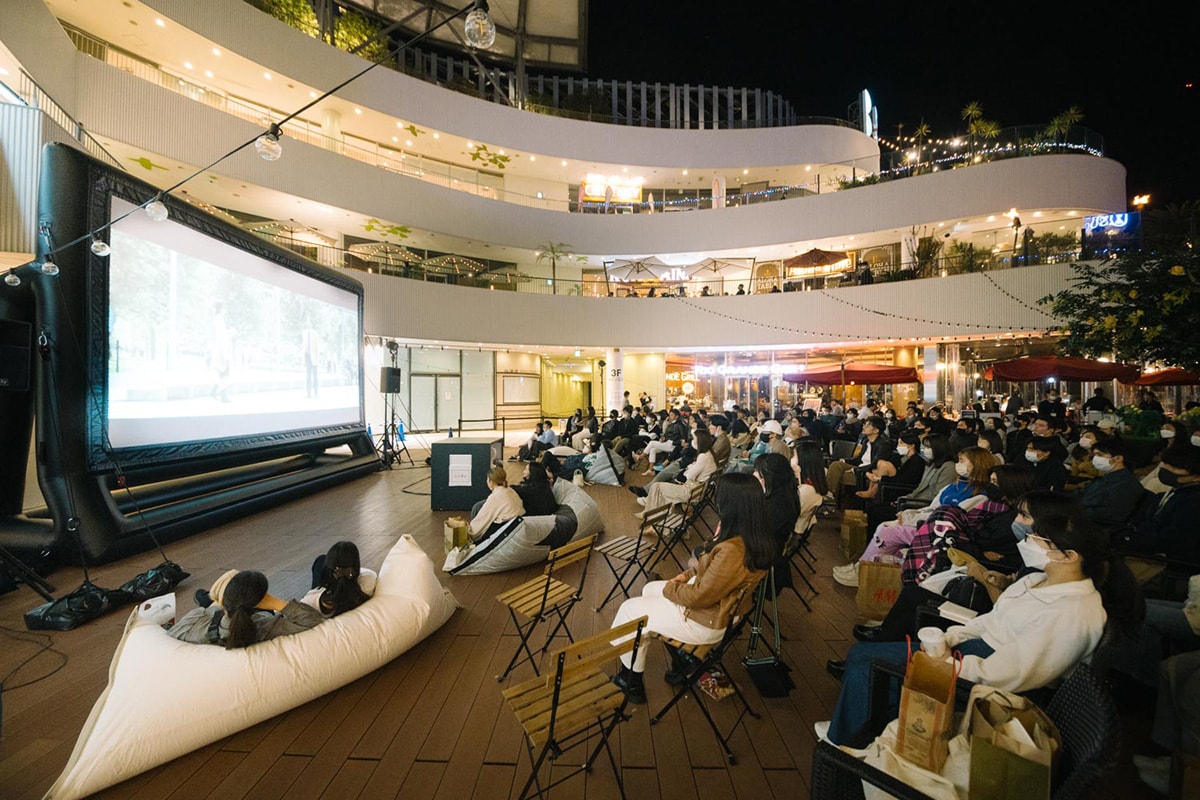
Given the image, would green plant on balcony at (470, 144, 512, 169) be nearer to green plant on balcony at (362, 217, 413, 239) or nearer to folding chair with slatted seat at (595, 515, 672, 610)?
green plant on balcony at (362, 217, 413, 239)

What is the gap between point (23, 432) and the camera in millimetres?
5113

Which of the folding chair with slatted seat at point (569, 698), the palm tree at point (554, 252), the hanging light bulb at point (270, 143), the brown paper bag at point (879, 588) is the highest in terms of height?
the palm tree at point (554, 252)

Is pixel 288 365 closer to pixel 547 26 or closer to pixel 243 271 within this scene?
pixel 243 271

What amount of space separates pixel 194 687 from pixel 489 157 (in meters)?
18.8

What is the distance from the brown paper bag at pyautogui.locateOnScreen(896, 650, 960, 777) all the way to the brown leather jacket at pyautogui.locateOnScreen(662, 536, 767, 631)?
0.90 meters

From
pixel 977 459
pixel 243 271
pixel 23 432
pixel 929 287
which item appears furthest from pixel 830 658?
pixel 929 287

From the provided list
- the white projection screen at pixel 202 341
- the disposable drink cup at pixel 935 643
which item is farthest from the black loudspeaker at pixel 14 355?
the disposable drink cup at pixel 935 643

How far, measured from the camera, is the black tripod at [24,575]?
376 centimetres

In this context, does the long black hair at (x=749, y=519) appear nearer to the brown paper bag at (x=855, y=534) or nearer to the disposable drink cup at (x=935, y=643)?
the disposable drink cup at (x=935, y=643)

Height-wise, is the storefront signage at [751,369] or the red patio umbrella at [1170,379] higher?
the storefront signage at [751,369]

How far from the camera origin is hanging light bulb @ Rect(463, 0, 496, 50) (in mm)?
2691

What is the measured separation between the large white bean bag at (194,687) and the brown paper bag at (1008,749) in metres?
2.96

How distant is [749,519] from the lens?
2.60 meters

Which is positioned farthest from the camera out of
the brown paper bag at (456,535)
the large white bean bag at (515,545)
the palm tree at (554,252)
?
the palm tree at (554,252)
